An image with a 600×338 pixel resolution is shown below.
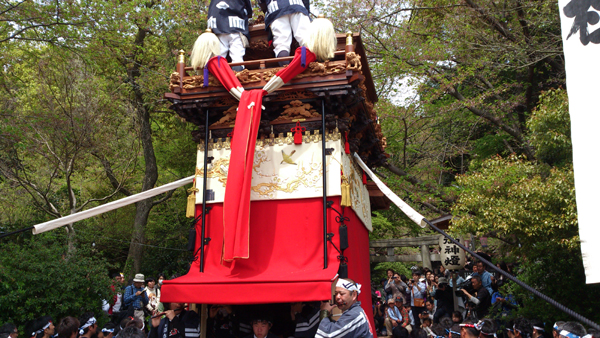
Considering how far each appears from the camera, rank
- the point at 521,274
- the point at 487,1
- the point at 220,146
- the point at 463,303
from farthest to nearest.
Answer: the point at 487,1 < the point at 463,303 < the point at 521,274 < the point at 220,146

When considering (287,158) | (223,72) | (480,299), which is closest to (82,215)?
(223,72)

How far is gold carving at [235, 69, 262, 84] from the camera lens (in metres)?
6.84

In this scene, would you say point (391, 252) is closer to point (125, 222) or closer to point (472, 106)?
point (472, 106)

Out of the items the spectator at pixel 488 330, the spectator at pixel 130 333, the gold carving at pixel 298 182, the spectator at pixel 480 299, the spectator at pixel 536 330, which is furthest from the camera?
the spectator at pixel 480 299

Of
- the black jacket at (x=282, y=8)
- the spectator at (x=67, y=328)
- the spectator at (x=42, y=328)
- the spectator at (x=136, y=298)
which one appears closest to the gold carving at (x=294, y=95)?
the black jacket at (x=282, y=8)

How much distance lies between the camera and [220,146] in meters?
7.16

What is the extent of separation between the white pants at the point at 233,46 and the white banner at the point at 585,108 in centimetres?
509

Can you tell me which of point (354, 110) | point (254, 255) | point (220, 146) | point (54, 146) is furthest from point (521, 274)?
point (54, 146)

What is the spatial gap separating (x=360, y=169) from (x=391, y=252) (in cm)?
822

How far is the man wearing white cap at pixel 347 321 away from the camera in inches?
160

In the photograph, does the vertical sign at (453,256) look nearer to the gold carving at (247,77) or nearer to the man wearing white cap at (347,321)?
the gold carving at (247,77)

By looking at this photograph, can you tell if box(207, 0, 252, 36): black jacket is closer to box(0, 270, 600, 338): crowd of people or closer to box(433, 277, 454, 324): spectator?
box(0, 270, 600, 338): crowd of people

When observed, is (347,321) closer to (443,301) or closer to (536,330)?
(536,330)

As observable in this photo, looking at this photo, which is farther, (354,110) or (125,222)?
(125,222)
